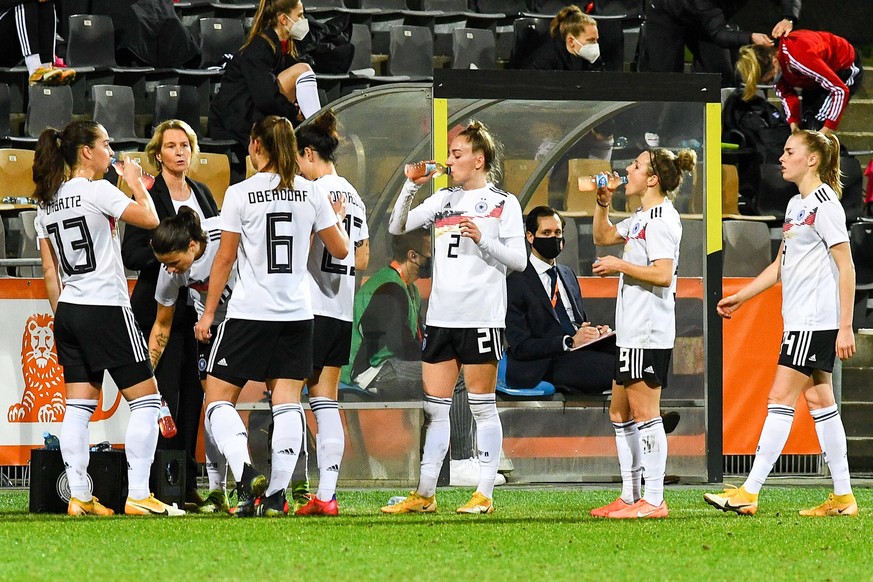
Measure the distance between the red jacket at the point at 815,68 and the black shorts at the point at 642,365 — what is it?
5705 mm

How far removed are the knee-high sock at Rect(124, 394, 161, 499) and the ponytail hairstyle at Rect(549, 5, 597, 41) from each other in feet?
20.2

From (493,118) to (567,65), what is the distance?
3.17 metres

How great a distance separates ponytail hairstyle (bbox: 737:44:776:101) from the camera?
11484mm

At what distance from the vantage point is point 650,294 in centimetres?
638

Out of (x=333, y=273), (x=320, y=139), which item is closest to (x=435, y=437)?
(x=333, y=273)

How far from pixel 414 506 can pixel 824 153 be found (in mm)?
→ 2643

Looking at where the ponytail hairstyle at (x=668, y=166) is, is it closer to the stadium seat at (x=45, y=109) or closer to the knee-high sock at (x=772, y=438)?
the knee-high sock at (x=772, y=438)

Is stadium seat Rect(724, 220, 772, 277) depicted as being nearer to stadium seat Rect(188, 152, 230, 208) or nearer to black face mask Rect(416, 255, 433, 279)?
black face mask Rect(416, 255, 433, 279)

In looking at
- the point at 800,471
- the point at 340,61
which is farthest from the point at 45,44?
the point at 800,471

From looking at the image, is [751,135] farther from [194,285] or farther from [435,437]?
[194,285]

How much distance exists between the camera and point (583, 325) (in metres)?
8.59

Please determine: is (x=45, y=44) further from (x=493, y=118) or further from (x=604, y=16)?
(x=604, y=16)

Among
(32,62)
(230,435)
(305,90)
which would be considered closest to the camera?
(230,435)

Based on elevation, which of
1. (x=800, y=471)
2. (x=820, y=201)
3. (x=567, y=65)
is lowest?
(x=800, y=471)
